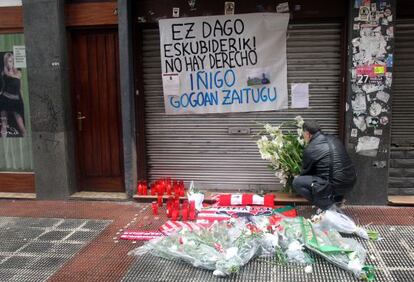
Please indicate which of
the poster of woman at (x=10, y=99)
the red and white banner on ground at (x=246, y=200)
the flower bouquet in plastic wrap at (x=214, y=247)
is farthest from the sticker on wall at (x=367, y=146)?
the poster of woman at (x=10, y=99)

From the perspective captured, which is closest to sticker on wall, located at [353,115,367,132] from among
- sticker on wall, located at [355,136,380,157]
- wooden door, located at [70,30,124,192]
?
sticker on wall, located at [355,136,380,157]

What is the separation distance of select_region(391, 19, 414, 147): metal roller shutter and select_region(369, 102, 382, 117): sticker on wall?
0.48 meters

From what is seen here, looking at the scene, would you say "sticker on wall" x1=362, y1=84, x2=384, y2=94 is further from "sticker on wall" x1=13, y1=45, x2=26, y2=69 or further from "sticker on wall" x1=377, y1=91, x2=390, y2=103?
"sticker on wall" x1=13, y1=45, x2=26, y2=69

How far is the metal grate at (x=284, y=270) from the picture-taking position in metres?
4.02

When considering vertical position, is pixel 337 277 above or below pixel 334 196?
below

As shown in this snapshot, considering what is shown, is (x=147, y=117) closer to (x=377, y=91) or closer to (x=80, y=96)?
(x=80, y=96)

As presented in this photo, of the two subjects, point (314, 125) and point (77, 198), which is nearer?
point (314, 125)

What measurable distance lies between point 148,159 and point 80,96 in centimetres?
136

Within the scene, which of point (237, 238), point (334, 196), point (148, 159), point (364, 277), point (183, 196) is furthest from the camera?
point (148, 159)

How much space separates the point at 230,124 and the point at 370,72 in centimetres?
199

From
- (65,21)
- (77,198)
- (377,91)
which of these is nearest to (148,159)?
(77,198)

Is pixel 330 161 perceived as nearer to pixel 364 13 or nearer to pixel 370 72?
pixel 370 72

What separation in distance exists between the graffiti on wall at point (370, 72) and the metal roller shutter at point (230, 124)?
0.39 metres

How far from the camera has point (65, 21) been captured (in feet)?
20.7
